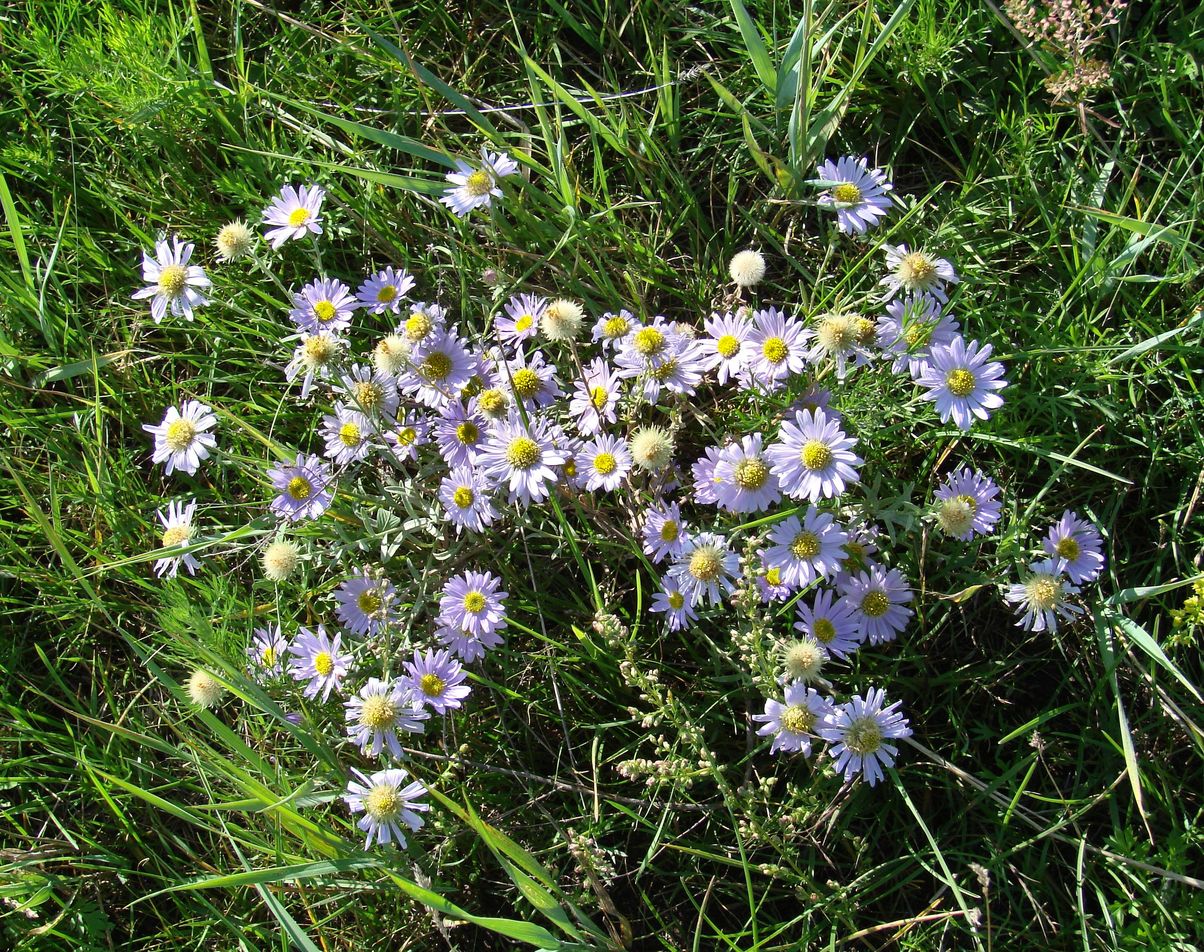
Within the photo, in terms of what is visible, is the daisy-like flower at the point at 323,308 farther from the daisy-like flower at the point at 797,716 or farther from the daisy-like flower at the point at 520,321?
the daisy-like flower at the point at 797,716

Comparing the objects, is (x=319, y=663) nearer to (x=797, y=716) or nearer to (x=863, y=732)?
(x=797, y=716)

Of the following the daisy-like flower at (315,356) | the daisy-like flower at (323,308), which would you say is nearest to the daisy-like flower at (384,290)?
the daisy-like flower at (323,308)

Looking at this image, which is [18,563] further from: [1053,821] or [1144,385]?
[1144,385]

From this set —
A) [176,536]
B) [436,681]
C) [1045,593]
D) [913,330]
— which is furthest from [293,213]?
[1045,593]

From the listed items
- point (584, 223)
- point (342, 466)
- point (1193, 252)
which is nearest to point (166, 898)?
point (342, 466)

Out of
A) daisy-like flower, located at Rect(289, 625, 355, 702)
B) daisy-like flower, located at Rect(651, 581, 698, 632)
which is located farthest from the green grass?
daisy-like flower, located at Rect(289, 625, 355, 702)

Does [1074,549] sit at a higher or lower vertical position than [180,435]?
higher
